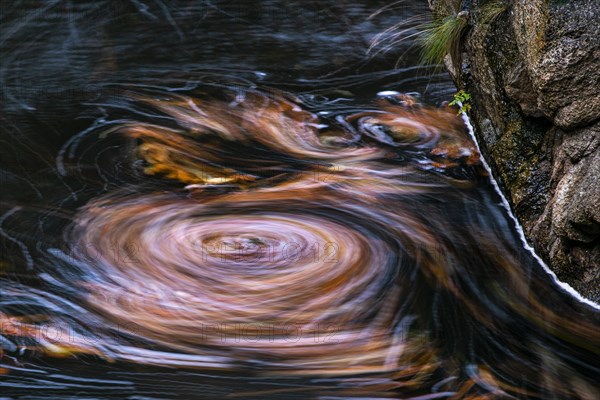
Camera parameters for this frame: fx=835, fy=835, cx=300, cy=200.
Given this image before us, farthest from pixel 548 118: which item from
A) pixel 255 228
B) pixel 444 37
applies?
pixel 255 228

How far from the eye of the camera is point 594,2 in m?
3.98

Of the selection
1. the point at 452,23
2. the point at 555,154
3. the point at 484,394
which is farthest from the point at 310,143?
the point at 484,394

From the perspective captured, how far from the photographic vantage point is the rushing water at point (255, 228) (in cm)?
376

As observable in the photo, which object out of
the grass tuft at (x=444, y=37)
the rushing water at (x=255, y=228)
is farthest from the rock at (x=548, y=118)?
the rushing water at (x=255, y=228)

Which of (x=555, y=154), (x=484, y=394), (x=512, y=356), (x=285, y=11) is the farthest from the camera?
(x=285, y=11)

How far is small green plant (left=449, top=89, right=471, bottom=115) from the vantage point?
213 inches

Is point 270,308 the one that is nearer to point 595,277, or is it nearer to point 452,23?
point 595,277

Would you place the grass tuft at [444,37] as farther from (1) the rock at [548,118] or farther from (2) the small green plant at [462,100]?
(2) the small green plant at [462,100]

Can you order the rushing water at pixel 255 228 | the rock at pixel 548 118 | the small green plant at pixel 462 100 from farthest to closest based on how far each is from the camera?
the small green plant at pixel 462 100
the rock at pixel 548 118
the rushing water at pixel 255 228

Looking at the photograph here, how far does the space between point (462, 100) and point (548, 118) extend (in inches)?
41.8

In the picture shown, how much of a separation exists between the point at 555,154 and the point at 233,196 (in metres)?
1.90

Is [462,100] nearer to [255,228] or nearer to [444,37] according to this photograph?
[444,37]

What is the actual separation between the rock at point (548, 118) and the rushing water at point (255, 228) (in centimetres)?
20

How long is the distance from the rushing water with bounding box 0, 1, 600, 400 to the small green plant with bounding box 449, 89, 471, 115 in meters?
0.23
